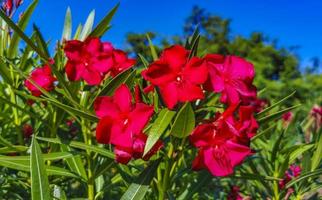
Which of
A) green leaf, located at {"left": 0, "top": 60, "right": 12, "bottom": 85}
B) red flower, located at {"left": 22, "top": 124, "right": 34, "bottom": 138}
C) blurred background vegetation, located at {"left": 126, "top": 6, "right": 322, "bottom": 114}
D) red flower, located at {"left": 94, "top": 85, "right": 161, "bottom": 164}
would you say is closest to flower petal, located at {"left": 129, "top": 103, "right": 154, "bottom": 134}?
red flower, located at {"left": 94, "top": 85, "right": 161, "bottom": 164}

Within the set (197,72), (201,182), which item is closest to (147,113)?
(197,72)

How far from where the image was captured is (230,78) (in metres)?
1.18

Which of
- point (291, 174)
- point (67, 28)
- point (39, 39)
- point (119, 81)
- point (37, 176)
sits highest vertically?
point (67, 28)

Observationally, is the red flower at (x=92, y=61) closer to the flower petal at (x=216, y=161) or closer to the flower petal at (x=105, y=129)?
the flower petal at (x=105, y=129)

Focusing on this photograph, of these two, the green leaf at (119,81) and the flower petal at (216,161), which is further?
the green leaf at (119,81)

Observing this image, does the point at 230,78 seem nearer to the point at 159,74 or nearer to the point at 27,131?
the point at 159,74

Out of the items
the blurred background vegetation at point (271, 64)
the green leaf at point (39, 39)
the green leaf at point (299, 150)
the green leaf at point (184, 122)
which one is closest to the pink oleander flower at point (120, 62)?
the green leaf at point (39, 39)

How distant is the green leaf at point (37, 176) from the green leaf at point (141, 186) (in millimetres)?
223

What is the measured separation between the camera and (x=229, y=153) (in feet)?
3.79

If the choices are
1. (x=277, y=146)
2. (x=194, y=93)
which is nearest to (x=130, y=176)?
(x=194, y=93)

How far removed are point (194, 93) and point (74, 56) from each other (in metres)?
0.47

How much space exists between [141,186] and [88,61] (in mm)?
398

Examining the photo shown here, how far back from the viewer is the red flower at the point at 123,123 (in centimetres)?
111

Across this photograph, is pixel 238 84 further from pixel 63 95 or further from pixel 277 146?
pixel 277 146
